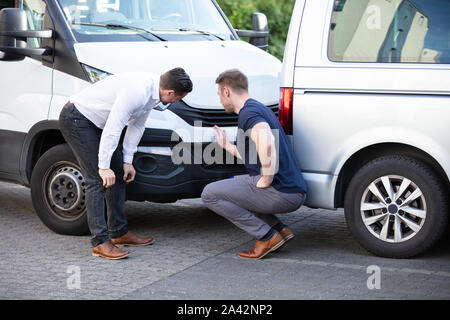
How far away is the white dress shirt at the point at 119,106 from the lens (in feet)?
20.7

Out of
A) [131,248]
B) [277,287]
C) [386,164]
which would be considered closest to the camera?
[277,287]

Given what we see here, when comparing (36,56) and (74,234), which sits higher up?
(36,56)

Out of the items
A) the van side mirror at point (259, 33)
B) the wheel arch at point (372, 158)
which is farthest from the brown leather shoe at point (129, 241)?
the van side mirror at point (259, 33)

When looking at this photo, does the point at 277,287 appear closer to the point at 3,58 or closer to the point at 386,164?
the point at 386,164

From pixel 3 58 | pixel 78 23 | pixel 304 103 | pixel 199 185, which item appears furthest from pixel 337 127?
pixel 3 58

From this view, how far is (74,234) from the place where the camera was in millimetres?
7168

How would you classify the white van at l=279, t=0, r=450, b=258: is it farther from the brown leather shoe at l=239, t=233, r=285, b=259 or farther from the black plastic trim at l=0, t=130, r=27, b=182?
the black plastic trim at l=0, t=130, r=27, b=182

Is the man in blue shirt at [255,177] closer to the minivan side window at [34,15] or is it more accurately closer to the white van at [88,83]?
the white van at [88,83]

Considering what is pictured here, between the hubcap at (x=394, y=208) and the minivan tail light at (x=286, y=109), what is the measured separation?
2.41 ft

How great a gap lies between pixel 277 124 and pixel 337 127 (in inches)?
16.8

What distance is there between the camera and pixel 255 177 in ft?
21.2

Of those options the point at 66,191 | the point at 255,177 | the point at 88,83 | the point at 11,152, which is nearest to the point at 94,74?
the point at 88,83

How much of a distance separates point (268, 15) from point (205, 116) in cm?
808

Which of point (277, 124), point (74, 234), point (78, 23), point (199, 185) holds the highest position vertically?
point (78, 23)
